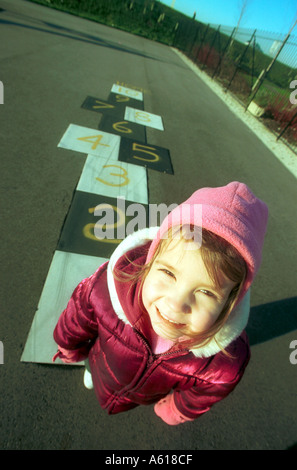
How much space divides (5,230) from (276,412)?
2.98 metres

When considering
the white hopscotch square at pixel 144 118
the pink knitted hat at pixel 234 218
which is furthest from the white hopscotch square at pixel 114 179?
the pink knitted hat at pixel 234 218

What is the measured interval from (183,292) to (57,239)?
6.72ft

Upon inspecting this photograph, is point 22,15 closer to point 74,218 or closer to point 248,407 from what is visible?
point 74,218

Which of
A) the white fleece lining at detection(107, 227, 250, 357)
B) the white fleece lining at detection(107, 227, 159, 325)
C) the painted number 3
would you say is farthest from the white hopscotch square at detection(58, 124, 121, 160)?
the white fleece lining at detection(107, 227, 250, 357)

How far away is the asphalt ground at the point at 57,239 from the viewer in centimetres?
161

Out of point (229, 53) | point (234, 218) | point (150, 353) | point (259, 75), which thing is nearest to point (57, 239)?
point (150, 353)

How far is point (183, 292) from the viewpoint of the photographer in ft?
2.79

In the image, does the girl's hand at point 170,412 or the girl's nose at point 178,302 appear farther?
the girl's hand at point 170,412

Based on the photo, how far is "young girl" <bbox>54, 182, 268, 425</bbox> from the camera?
2.83ft

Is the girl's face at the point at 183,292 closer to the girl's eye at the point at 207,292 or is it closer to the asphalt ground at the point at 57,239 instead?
the girl's eye at the point at 207,292

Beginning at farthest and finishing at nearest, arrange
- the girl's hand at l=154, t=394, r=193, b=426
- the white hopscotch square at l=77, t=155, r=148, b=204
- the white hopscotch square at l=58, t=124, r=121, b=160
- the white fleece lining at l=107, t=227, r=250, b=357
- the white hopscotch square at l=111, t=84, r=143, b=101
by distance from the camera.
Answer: the white hopscotch square at l=111, t=84, r=143, b=101, the white hopscotch square at l=58, t=124, r=121, b=160, the white hopscotch square at l=77, t=155, r=148, b=204, the girl's hand at l=154, t=394, r=193, b=426, the white fleece lining at l=107, t=227, r=250, b=357

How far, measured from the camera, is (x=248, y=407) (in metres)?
1.92

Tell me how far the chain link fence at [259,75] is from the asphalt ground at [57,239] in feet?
7.92

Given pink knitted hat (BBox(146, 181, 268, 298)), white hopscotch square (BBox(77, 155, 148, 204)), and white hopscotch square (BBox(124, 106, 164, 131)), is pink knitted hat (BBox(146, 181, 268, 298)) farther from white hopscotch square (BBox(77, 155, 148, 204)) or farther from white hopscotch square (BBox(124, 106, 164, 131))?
white hopscotch square (BBox(124, 106, 164, 131))
